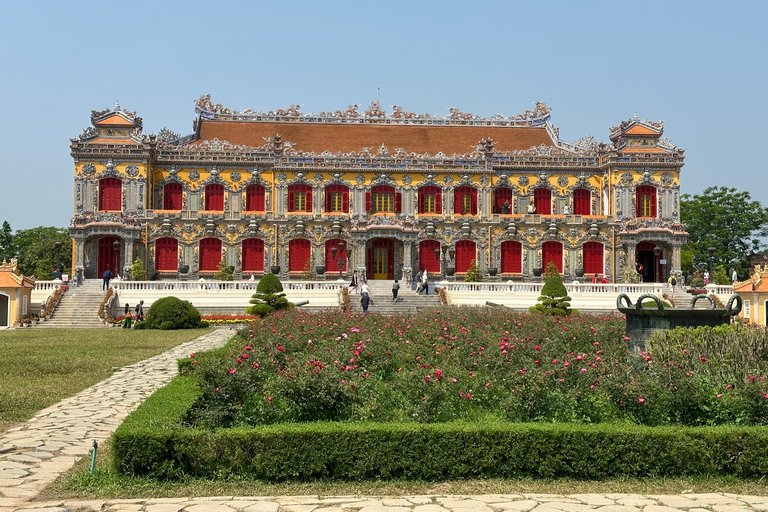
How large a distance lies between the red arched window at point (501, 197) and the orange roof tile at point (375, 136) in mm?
3359

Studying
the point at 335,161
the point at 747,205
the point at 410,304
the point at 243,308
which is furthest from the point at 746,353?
the point at 747,205

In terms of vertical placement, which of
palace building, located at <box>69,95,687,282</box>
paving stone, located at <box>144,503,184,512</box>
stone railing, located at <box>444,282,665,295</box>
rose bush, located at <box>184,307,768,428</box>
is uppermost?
palace building, located at <box>69,95,687,282</box>

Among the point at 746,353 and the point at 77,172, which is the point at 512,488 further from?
the point at 77,172

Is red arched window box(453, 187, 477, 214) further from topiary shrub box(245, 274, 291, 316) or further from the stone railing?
topiary shrub box(245, 274, 291, 316)

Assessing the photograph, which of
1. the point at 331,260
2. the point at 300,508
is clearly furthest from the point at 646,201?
the point at 300,508

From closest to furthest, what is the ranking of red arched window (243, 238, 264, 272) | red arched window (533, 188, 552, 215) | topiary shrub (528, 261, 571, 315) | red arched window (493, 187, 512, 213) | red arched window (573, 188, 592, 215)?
topiary shrub (528, 261, 571, 315) → red arched window (243, 238, 264, 272) → red arched window (493, 187, 512, 213) → red arched window (533, 188, 552, 215) → red arched window (573, 188, 592, 215)

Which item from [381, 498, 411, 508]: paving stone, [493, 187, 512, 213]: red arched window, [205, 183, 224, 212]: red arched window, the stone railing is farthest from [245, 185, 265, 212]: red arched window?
[381, 498, 411, 508]: paving stone

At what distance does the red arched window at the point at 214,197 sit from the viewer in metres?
44.7

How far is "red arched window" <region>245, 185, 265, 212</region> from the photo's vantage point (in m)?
44.7

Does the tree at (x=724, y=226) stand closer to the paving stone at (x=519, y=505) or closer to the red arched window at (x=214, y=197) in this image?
the red arched window at (x=214, y=197)

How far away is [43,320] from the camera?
32.0 metres

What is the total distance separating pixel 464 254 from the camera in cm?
4509

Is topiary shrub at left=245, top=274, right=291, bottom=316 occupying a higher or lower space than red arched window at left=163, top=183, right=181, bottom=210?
lower

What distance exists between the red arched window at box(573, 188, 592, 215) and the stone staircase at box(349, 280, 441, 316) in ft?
42.7
